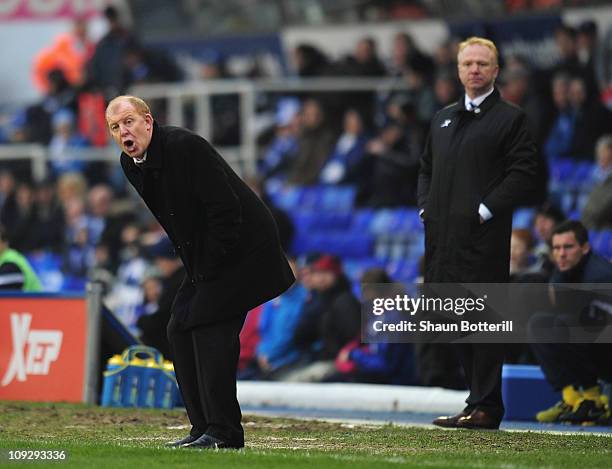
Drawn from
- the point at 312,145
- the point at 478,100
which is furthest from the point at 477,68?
the point at 312,145

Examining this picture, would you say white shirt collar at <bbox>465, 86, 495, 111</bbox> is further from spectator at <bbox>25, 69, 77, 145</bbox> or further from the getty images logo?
spectator at <bbox>25, 69, 77, 145</bbox>

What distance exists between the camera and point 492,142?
394 inches

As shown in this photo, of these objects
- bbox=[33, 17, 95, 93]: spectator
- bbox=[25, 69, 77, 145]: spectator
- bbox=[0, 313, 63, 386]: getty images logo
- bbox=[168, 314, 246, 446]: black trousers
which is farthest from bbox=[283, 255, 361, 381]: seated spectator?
bbox=[33, 17, 95, 93]: spectator

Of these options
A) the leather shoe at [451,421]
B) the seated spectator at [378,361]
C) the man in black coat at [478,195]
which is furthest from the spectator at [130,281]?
the man in black coat at [478,195]

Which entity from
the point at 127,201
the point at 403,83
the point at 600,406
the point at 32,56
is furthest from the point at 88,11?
the point at 600,406

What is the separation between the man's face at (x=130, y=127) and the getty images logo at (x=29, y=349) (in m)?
4.94

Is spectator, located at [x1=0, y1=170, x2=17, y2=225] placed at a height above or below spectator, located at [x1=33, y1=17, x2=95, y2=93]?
below

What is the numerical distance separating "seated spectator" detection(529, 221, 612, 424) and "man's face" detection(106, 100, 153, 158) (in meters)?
3.90

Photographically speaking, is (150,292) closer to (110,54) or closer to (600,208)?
(600,208)

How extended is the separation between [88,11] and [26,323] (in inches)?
501

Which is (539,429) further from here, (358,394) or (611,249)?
(611,249)

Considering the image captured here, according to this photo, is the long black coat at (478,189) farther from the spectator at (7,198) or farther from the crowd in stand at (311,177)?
the spectator at (7,198)

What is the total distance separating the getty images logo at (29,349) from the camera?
42.5 ft

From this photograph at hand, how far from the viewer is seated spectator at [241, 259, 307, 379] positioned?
15094mm
